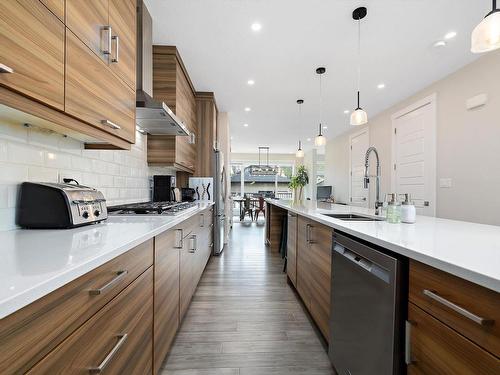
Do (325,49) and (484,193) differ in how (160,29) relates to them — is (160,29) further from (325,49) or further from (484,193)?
(484,193)

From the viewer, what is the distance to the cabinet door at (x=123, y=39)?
1.31m

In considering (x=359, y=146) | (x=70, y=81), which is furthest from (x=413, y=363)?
(x=359, y=146)

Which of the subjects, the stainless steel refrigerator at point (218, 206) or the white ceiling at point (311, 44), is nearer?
the white ceiling at point (311, 44)

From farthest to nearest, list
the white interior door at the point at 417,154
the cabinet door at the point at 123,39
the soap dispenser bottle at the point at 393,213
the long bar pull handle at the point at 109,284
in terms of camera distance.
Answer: the white interior door at the point at 417,154
the soap dispenser bottle at the point at 393,213
the cabinet door at the point at 123,39
the long bar pull handle at the point at 109,284

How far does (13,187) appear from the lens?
1086mm

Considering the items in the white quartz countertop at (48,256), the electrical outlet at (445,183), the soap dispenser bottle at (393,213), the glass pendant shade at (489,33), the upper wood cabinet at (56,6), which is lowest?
the white quartz countertop at (48,256)

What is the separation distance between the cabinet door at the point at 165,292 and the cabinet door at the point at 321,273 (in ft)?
3.15

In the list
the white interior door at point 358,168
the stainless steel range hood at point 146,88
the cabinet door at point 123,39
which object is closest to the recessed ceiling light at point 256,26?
the stainless steel range hood at point 146,88

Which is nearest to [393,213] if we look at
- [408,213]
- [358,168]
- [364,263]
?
[408,213]

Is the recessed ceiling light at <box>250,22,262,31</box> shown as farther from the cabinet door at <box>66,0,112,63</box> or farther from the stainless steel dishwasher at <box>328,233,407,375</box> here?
the stainless steel dishwasher at <box>328,233,407,375</box>

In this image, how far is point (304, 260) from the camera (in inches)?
80.4

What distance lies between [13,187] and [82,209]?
30 centimetres

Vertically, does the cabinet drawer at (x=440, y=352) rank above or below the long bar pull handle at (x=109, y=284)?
below

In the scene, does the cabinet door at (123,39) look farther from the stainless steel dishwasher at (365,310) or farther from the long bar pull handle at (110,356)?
the stainless steel dishwasher at (365,310)
